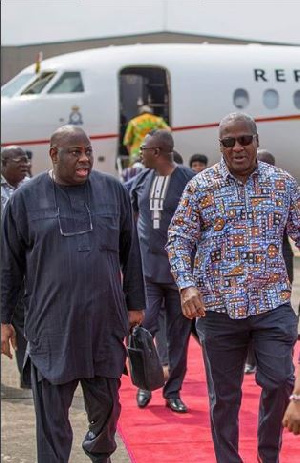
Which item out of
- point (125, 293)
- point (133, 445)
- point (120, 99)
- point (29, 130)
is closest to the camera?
point (125, 293)

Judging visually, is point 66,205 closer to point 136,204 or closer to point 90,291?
point 90,291

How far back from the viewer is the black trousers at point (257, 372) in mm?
5133

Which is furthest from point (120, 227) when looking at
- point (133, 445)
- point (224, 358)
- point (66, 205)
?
point (133, 445)

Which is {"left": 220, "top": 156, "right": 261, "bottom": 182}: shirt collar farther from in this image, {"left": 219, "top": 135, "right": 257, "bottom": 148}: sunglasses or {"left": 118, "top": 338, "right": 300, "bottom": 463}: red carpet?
{"left": 118, "top": 338, "right": 300, "bottom": 463}: red carpet

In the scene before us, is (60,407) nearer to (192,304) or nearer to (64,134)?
(192,304)

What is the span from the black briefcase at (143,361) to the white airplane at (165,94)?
11198 mm

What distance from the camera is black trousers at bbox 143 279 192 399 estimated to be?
7.51 meters

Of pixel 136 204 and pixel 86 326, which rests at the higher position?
pixel 136 204

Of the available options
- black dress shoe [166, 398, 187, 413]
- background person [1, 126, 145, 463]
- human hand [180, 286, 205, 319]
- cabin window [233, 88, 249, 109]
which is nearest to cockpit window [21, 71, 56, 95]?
cabin window [233, 88, 249, 109]

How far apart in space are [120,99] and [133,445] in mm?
12517

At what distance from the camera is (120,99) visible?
18.6 metres

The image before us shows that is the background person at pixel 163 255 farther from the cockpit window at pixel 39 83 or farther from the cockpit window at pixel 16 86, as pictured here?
the cockpit window at pixel 16 86

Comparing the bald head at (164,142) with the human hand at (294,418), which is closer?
the human hand at (294,418)

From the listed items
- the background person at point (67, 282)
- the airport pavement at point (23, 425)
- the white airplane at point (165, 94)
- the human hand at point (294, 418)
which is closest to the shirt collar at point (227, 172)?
the background person at point (67, 282)
